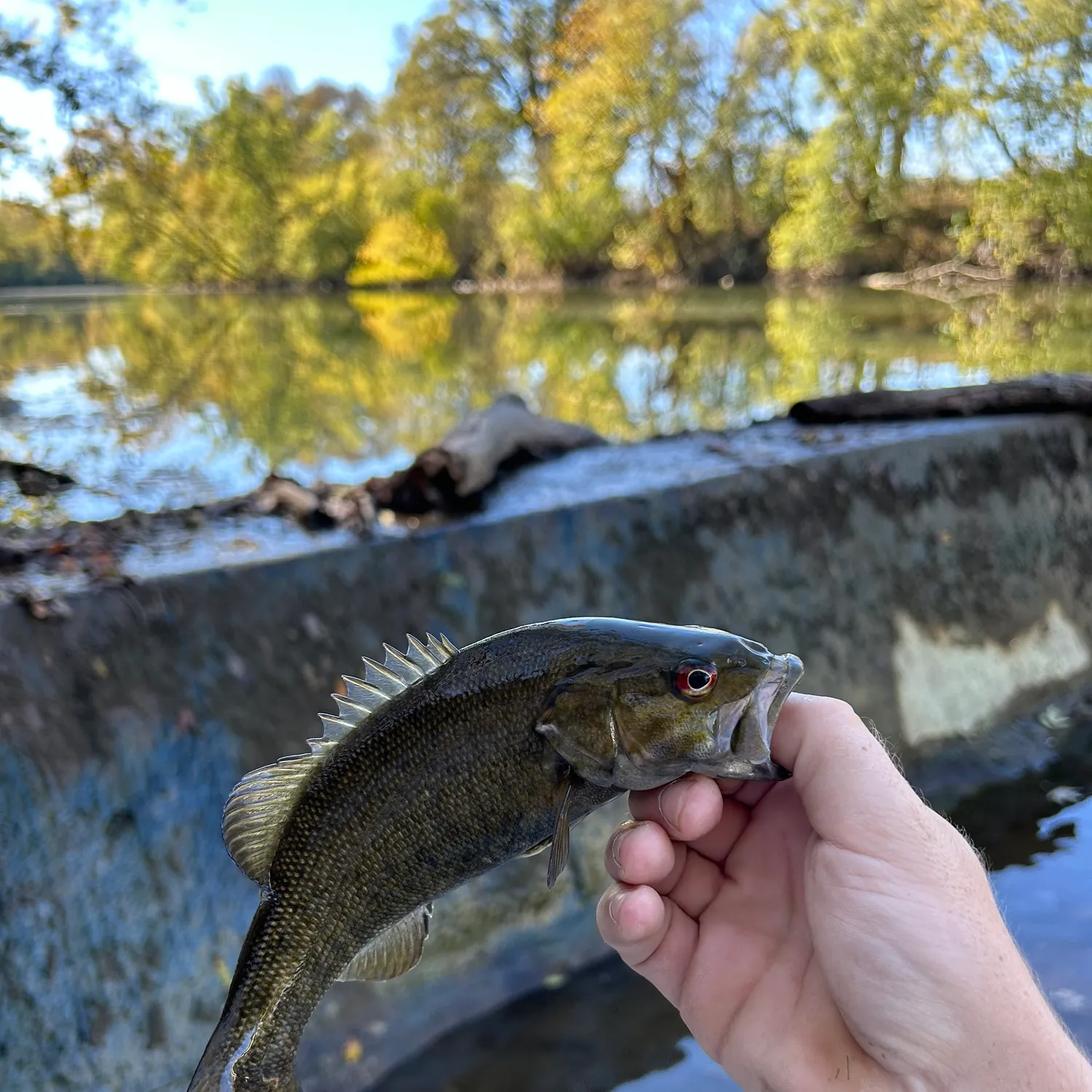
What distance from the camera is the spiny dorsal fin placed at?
210 cm

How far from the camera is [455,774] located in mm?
1937

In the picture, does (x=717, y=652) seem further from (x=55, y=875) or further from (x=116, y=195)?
(x=116, y=195)

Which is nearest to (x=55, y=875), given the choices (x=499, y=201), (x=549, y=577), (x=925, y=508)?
(x=549, y=577)

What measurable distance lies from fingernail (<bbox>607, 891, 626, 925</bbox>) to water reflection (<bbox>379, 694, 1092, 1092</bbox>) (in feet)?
5.72

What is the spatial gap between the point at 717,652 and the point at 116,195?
838 centimetres

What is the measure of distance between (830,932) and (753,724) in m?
0.67

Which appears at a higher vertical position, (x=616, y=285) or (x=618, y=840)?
(x=616, y=285)

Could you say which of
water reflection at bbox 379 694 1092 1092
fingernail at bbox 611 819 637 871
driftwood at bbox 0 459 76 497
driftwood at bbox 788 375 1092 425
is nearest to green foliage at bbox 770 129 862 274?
driftwood at bbox 788 375 1092 425

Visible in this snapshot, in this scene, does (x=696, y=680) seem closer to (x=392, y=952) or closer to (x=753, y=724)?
(x=753, y=724)

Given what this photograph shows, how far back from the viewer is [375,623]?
14.7 feet

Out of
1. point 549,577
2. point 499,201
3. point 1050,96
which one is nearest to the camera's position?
point 549,577

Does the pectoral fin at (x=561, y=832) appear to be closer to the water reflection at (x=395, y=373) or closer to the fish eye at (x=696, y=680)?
the fish eye at (x=696, y=680)

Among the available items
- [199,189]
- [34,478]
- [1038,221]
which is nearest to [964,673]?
[34,478]

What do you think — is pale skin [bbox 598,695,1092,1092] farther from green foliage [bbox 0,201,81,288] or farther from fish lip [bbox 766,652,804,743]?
green foliage [bbox 0,201,81,288]
